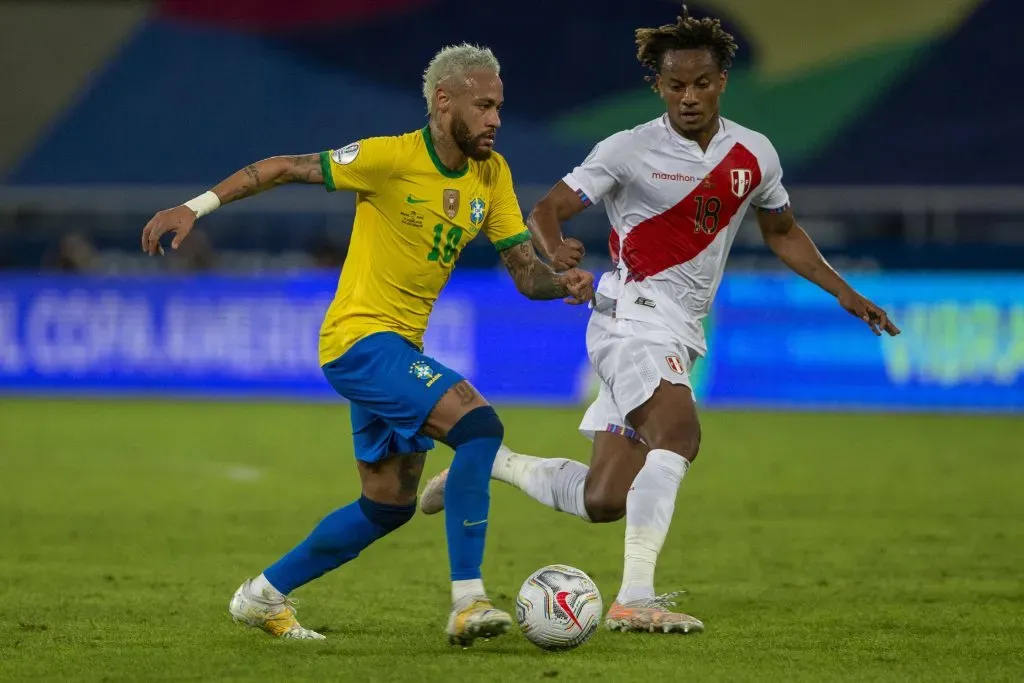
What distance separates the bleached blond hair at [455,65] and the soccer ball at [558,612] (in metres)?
1.73

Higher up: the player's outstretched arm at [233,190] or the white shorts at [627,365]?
the player's outstretched arm at [233,190]

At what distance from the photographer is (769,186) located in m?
6.87

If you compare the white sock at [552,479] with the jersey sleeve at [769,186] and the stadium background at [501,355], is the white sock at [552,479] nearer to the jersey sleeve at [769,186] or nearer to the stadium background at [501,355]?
the stadium background at [501,355]

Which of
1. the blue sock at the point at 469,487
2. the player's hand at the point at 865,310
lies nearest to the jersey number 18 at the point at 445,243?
the blue sock at the point at 469,487

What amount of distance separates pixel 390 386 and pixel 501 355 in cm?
1205

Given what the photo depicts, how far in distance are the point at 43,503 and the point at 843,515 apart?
16.4ft

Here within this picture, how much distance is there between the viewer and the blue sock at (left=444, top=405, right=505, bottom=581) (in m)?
5.53

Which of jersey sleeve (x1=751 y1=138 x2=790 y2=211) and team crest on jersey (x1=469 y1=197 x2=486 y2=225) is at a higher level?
jersey sleeve (x1=751 y1=138 x2=790 y2=211)

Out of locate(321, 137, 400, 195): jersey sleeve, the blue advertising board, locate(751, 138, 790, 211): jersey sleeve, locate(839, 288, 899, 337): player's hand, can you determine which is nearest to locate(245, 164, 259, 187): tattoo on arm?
locate(321, 137, 400, 195): jersey sleeve

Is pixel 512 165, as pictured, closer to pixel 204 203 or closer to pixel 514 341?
pixel 514 341

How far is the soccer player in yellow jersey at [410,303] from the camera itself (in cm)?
553

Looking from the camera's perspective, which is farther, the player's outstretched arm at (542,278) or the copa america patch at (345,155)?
the player's outstretched arm at (542,278)

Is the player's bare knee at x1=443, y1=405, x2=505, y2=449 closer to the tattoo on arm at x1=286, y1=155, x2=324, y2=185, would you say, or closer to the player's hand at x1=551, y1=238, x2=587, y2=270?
the player's hand at x1=551, y1=238, x2=587, y2=270

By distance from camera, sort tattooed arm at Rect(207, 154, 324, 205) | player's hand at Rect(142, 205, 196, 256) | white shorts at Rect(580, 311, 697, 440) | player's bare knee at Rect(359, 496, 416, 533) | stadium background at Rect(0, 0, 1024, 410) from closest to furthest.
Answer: player's hand at Rect(142, 205, 196, 256), tattooed arm at Rect(207, 154, 324, 205), player's bare knee at Rect(359, 496, 416, 533), white shorts at Rect(580, 311, 697, 440), stadium background at Rect(0, 0, 1024, 410)
